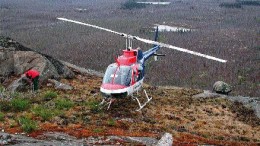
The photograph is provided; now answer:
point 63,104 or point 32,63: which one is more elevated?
point 32,63

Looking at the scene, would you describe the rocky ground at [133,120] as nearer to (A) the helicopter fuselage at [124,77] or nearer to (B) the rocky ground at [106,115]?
(B) the rocky ground at [106,115]

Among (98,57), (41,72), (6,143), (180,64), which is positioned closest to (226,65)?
(180,64)

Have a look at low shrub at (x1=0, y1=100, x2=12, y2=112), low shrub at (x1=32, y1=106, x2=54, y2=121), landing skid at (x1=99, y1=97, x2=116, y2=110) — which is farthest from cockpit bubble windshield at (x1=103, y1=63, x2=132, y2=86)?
low shrub at (x1=0, y1=100, x2=12, y2=112)

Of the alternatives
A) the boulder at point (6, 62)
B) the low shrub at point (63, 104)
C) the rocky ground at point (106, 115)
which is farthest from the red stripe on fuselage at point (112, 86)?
the boulder at point (6, 62)

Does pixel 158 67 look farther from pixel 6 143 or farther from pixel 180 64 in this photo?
pixel 6 143

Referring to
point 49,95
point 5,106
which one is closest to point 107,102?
point 49,95

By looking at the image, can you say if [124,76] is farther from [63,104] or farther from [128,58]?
[63,104]

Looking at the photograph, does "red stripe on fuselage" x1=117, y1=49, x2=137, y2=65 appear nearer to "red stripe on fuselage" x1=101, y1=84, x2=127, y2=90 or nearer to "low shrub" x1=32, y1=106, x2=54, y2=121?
"red stripe on fuselage" x1=101, y1=84, x2=127, y2=90
